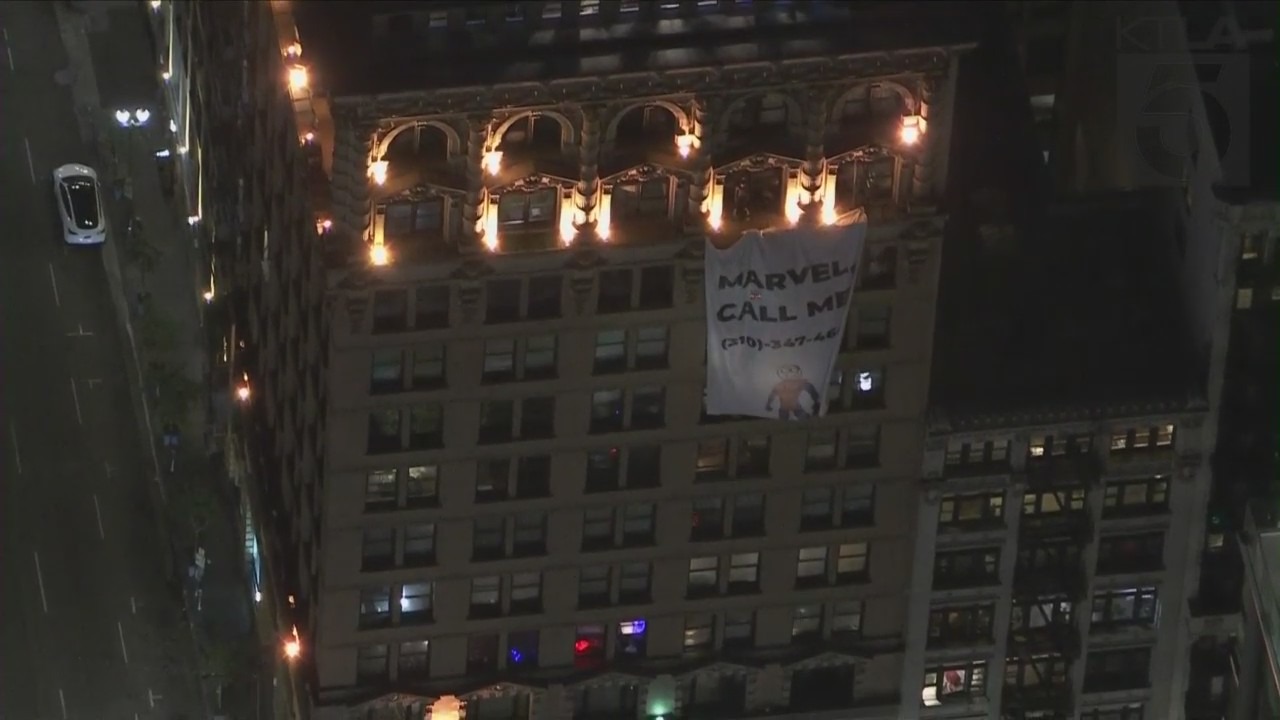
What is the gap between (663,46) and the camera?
190m

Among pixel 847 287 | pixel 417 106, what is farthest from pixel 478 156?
pixel 847 287

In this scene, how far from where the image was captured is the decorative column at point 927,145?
19225 cm

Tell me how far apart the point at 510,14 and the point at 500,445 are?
62.9 feet

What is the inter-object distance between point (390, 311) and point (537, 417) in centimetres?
822

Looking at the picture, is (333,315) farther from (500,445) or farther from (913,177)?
(913,177)

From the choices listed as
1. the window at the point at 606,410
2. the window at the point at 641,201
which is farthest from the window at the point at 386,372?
the window at the point at 641,201

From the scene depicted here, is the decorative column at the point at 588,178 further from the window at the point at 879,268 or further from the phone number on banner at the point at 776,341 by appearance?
the window at the point at 879,268

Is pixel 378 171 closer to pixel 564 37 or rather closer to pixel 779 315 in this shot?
pixel 564 37

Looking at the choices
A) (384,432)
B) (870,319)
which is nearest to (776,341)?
(870,319)

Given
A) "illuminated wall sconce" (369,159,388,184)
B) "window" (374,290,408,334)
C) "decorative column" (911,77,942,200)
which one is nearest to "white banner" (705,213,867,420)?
"decorative column" (911,77,942,200)

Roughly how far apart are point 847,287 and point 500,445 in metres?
15.5

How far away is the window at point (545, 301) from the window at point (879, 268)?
12287 mm

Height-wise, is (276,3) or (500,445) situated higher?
(276,3)

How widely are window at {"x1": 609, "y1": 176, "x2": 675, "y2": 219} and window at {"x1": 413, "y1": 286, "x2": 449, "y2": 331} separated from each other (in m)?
7.57
